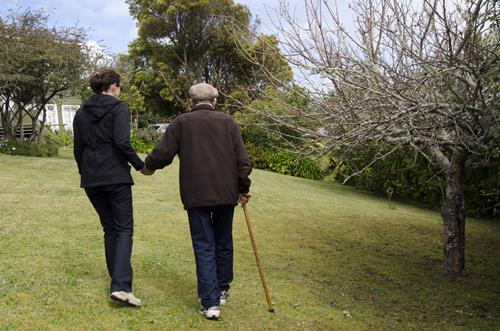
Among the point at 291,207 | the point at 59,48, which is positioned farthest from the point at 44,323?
the point at 59,48

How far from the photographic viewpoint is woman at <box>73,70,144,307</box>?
4008mm

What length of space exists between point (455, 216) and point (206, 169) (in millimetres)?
3769

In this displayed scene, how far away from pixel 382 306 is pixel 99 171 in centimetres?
311

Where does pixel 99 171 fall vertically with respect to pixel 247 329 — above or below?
above

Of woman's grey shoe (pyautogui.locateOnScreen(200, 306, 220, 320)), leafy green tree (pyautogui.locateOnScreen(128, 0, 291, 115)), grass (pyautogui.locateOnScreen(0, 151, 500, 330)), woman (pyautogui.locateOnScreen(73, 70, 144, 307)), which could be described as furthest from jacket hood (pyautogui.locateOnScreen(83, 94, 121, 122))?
leafy green tree (pyautogui.locateOnScreen(128, 0, 291, 115))

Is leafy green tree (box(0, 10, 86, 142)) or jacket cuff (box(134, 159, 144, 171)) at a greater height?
leafy green tree (box(0, 10, 86, 142))

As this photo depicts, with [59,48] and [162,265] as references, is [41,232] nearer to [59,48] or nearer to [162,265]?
[162,265]

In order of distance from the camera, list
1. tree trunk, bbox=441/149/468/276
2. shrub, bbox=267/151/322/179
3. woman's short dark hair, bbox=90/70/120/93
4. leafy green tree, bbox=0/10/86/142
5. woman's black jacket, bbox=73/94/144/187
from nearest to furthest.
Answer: woman's black jacket, bbox=73/94/144/187, woman's short dark hair, bbox=90/70/120/93, tree trunk, bbox=441/149/468/276, leafy green tree, bbox=0/10/86/142, shrub, bbox=267/151/322/179

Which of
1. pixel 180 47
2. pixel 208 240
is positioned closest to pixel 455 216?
pixel 208 240

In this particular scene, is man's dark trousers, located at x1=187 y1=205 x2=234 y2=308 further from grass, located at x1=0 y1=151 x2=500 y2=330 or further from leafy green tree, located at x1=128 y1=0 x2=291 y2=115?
leafy green tree, located at x1=128 y1=0 x2=291 y2=115

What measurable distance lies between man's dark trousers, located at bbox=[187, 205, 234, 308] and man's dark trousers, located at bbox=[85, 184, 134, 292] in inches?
19.6

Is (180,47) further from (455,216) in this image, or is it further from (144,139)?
(455,216)

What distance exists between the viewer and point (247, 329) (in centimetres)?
409

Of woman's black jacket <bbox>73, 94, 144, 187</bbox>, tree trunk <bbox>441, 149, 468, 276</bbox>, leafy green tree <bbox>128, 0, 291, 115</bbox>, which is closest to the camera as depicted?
woman's black jacket <bbox>73, 94, 144, 187</bbox>
